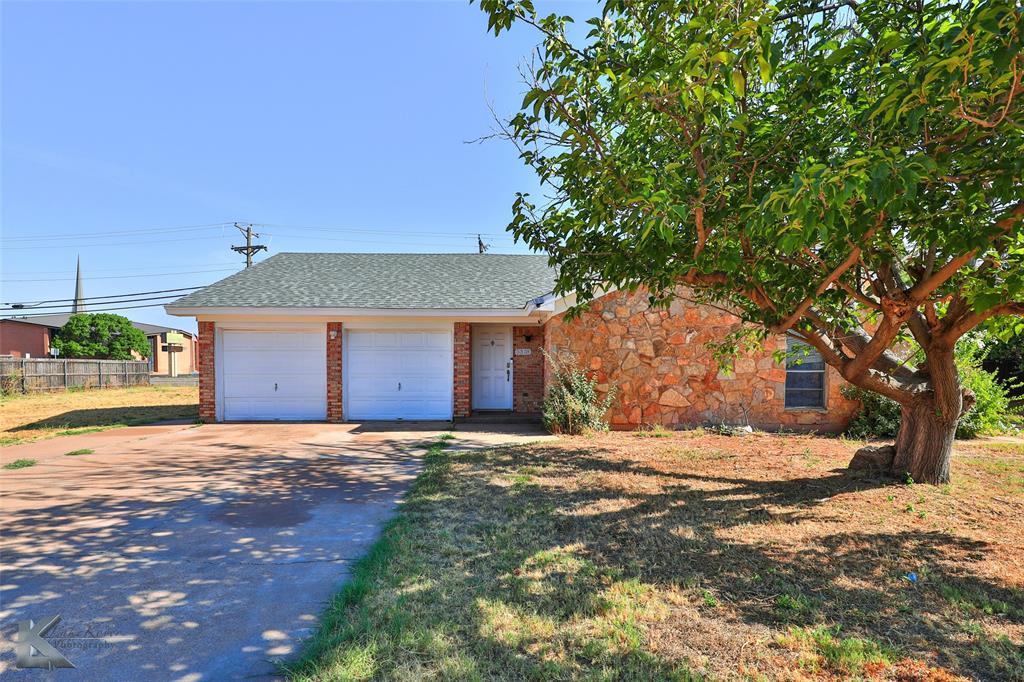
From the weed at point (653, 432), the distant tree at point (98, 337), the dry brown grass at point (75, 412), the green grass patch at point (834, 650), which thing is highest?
the distant tree at point (98, 337)

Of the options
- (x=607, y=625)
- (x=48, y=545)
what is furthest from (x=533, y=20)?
(x=48, y=545)

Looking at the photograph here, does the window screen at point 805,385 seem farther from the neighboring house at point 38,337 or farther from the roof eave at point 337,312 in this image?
the neighboring house at point 38,337

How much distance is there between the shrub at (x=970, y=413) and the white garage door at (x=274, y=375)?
1152cm

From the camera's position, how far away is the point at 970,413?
9336 mm

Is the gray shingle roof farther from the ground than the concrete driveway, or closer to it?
farther from the ground

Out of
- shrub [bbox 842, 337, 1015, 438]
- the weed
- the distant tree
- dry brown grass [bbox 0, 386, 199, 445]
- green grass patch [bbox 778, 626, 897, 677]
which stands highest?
the distant tree

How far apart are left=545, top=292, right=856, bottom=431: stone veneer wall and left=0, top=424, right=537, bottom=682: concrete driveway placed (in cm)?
432

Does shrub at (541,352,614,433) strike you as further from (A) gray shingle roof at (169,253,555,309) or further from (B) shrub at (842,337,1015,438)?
(B) shrub at (842,337,1015,438)

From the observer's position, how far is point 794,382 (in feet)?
34.6

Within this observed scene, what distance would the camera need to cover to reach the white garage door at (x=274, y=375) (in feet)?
37.6

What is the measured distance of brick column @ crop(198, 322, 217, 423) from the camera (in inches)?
443

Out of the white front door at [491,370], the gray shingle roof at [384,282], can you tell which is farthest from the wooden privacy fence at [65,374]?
the white front door at [491,370]

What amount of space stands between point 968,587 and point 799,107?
3691 mm

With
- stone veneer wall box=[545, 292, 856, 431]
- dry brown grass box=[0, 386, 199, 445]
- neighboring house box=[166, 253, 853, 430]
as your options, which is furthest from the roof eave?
dry brown grass box=[0, 386, 199, 445]
